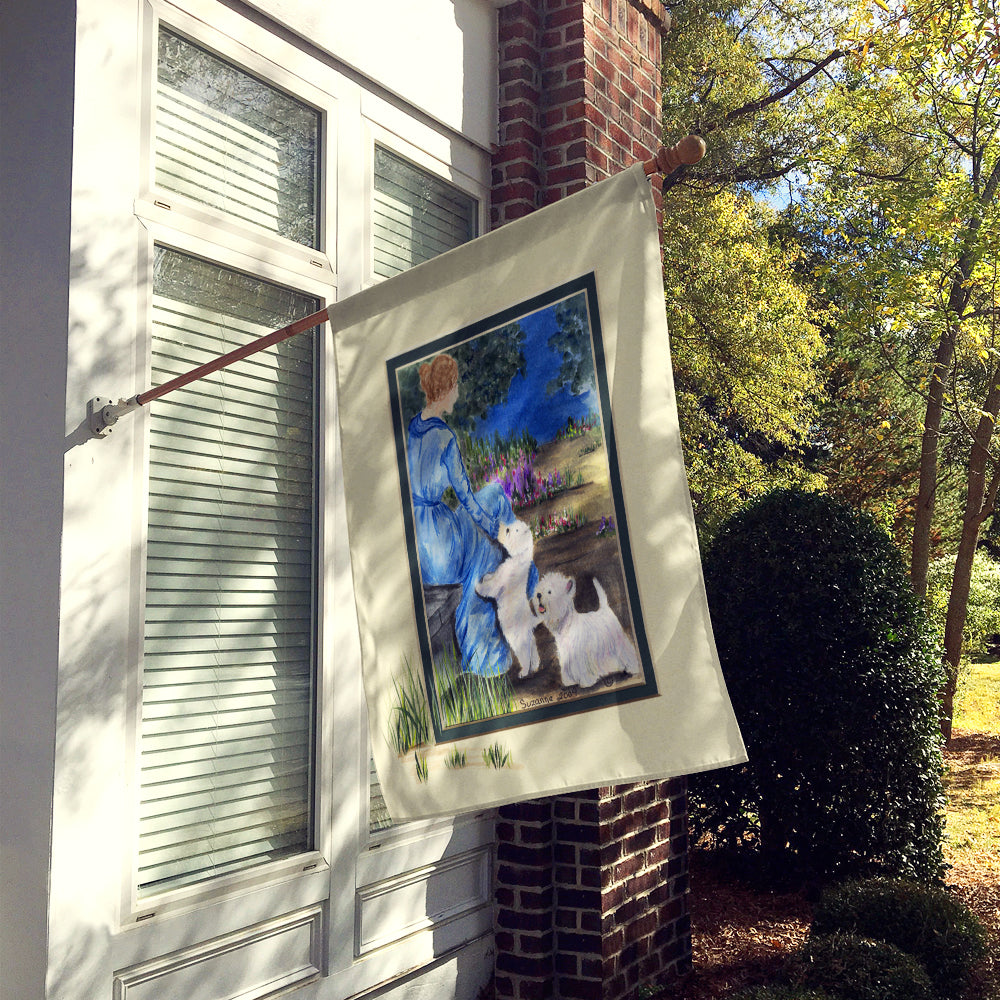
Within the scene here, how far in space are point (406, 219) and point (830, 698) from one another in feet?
11.9

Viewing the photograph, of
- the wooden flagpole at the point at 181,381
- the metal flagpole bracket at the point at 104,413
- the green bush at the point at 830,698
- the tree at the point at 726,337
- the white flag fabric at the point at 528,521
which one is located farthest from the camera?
the tree at the point at 726,337

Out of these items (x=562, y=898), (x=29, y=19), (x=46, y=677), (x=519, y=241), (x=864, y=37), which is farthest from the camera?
(x=864, y=37)

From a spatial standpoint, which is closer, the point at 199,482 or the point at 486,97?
the point at 199,482

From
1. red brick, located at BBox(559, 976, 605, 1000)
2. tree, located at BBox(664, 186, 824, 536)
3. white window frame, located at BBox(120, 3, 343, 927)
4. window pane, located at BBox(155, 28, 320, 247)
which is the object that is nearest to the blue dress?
white window frame, located at BBox(120, 3, 343, 927)

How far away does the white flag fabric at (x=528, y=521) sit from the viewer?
2209mm

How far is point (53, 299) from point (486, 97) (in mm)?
2533

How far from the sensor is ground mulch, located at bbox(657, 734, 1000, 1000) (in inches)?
188

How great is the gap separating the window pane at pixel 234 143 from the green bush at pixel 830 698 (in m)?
3.64

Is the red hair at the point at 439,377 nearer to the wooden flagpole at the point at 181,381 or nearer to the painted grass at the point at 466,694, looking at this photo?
the wooden flagpole at the point at 181,381

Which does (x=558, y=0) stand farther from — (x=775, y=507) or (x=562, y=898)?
(x=562, y=898)

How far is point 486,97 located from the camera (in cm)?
466

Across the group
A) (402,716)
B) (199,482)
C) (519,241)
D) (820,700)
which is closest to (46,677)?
(199,482)

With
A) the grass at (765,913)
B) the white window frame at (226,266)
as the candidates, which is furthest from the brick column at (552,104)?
the grass at (765,913)

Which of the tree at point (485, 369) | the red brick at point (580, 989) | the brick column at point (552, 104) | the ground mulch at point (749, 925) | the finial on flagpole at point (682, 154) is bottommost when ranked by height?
the ground mulch at point (749, 925)
